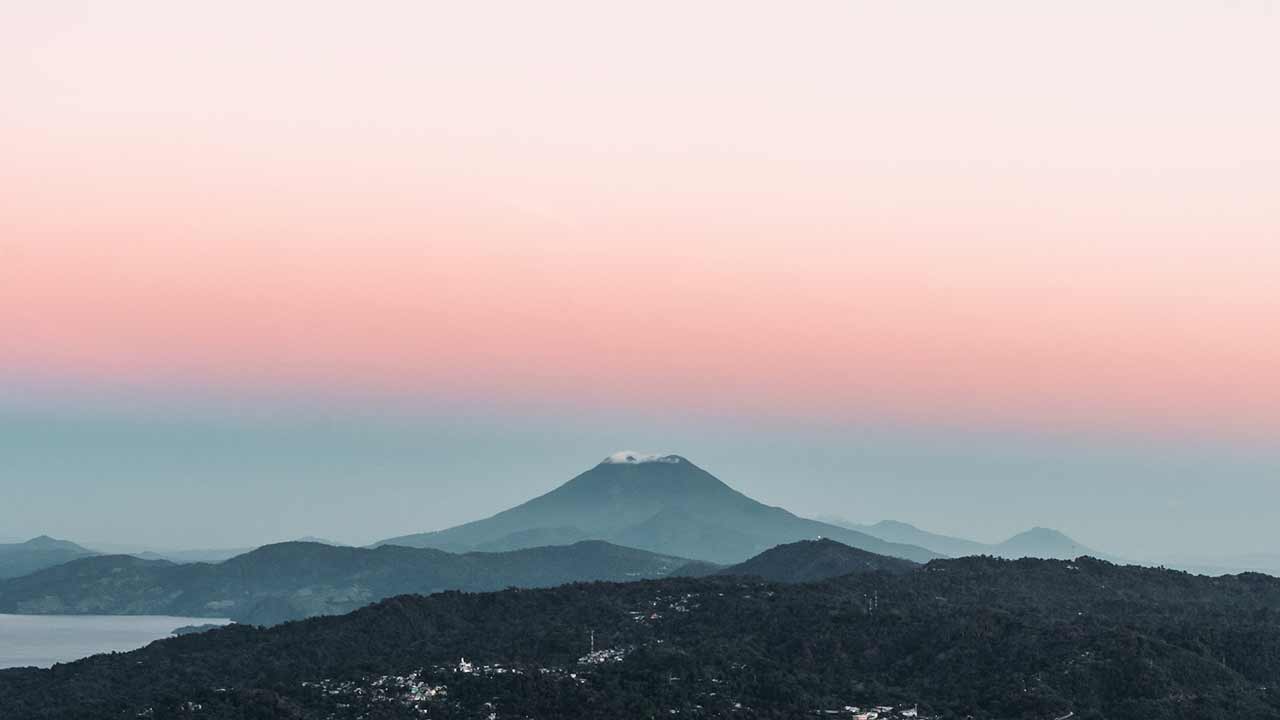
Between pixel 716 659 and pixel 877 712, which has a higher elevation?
pixel 716 659

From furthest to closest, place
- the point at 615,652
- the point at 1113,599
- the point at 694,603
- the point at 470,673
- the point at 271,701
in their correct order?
→ the point at 1113,599 < the point at 694,603 < the point at 615,652 < the point at 470,673 < the point at 271,701

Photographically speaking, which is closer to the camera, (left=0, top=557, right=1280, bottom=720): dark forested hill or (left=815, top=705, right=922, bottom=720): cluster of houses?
(left=815, top=705, right=922, bottom=720): cluster of houses

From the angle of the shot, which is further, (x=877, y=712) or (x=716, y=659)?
(x=716, y=659)

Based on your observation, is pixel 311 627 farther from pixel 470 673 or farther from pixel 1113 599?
pixel 1113 599

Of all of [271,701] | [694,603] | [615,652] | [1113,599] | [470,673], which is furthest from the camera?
[1113,599]

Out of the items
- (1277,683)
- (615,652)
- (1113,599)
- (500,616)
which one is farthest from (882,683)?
(1113,599)

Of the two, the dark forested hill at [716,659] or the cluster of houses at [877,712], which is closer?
the cluster of houses at [877,712]

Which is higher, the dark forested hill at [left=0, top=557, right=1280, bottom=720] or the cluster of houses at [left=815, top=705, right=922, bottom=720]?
the dark forested hill at [left=0, top=557, right=1280, bottom=720]

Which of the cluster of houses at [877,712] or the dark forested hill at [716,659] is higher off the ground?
the dark forested hill at [716,659]
